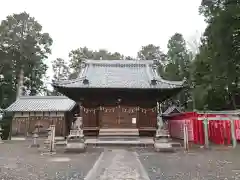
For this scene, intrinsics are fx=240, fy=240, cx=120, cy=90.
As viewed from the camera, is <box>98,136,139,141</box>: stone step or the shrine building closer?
<box>98,136,139,141</box>: stone step

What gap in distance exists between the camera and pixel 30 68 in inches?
1817

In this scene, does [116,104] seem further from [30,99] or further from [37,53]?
[37,53]

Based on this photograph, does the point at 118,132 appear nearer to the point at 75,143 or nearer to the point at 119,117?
the point at 119,117

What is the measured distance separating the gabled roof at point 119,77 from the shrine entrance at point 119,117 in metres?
2.11

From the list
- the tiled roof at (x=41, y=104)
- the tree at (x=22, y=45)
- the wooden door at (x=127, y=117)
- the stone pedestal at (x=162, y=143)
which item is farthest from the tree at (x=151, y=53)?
the stone pedestal at (x=162, y=143)

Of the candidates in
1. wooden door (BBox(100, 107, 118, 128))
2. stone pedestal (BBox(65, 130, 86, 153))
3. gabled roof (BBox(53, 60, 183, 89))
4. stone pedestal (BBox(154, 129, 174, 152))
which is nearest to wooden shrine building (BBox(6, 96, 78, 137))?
gabled roof (BBox(53, 60, 183, 89))

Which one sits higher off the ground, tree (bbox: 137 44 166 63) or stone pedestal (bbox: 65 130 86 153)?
tree (bbox: 137 44 166 63)

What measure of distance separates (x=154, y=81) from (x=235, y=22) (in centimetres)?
910

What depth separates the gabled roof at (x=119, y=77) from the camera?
731 inches

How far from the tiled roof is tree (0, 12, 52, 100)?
11453 mm

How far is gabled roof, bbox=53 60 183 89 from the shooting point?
1856 cm

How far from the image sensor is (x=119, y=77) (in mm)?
21547

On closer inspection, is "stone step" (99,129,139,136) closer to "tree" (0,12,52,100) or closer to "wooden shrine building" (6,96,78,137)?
"wooden shrine building" (6,96,78,137)

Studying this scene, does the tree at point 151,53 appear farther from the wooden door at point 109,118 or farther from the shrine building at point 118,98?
the wooden door at point 109,118
